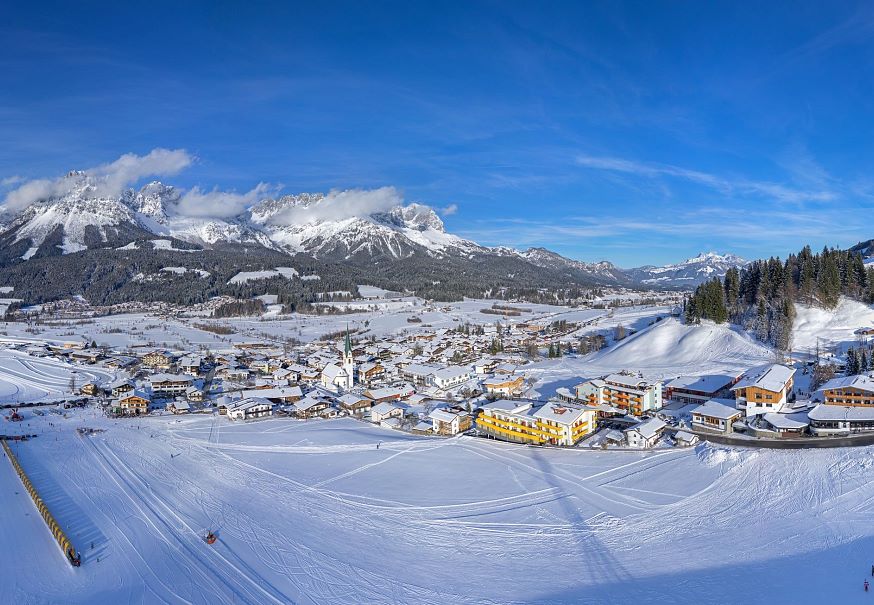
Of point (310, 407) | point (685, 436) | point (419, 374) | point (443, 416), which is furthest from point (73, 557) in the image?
point (419, 374)

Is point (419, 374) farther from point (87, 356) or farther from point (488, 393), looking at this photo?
point (87, 356)

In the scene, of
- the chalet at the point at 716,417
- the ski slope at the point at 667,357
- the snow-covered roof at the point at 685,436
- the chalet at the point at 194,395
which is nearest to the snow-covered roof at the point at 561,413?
the snow-covered roof at the point at 685,436

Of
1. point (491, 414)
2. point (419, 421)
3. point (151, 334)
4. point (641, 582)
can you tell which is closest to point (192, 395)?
point (419, 421)

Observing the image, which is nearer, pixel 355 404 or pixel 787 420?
pixel 787 420

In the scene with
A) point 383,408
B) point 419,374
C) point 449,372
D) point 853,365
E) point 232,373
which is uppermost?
point 853,365

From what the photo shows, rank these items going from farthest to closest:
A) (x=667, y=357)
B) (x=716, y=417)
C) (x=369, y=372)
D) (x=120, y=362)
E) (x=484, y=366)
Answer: (x=120, y=362) < (x=484, y=366) < (x=369, y=372) < (x=667, y=357) < (x=716, y=417)

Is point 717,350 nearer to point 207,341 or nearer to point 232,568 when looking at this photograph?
point 232,568

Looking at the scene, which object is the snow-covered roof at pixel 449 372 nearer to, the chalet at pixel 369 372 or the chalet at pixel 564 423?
the chalet at pixel 369 372
